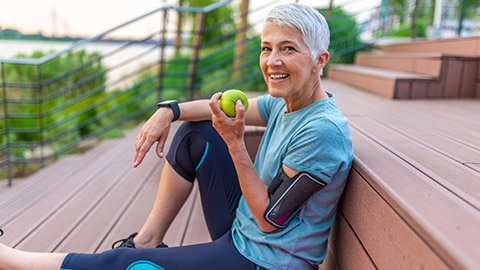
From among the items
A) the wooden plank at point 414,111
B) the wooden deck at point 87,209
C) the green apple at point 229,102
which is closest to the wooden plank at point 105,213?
the wooden deck at point 87,209

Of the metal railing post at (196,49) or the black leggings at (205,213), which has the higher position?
the metal railing post at (196,49)

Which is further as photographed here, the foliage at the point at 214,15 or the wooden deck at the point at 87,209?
the foliage at the point at 214,15

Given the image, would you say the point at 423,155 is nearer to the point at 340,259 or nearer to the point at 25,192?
the point at 340,259

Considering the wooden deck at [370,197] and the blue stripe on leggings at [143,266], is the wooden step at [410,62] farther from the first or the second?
the blue stripe on leggings at [143,266]

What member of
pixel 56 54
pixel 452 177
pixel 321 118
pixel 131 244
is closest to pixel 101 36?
pixel 56 54

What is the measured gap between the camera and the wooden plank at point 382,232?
0.68 m

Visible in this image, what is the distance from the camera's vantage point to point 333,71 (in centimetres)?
446

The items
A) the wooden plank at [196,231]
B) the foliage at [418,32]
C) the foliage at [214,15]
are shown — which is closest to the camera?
the wooden plank at [196,231]

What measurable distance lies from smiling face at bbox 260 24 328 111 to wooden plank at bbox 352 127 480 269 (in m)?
0.26

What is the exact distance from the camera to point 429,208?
2.47ft

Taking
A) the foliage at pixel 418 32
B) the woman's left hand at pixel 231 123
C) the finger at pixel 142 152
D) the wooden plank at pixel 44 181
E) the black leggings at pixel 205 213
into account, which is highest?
the foliage at pixel 418 32

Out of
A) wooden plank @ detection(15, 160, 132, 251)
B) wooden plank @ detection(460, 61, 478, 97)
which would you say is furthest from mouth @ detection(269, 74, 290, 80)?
wooden plank @ detection(460, 61, 478, 97)

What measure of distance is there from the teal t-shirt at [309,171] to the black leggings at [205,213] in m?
0.07

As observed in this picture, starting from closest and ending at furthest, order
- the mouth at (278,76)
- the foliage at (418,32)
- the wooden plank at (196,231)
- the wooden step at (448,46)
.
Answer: the mouth at (278,76), the wooden plank at (196,231), the wooden step at (448,46), the foliage at (418,32)
